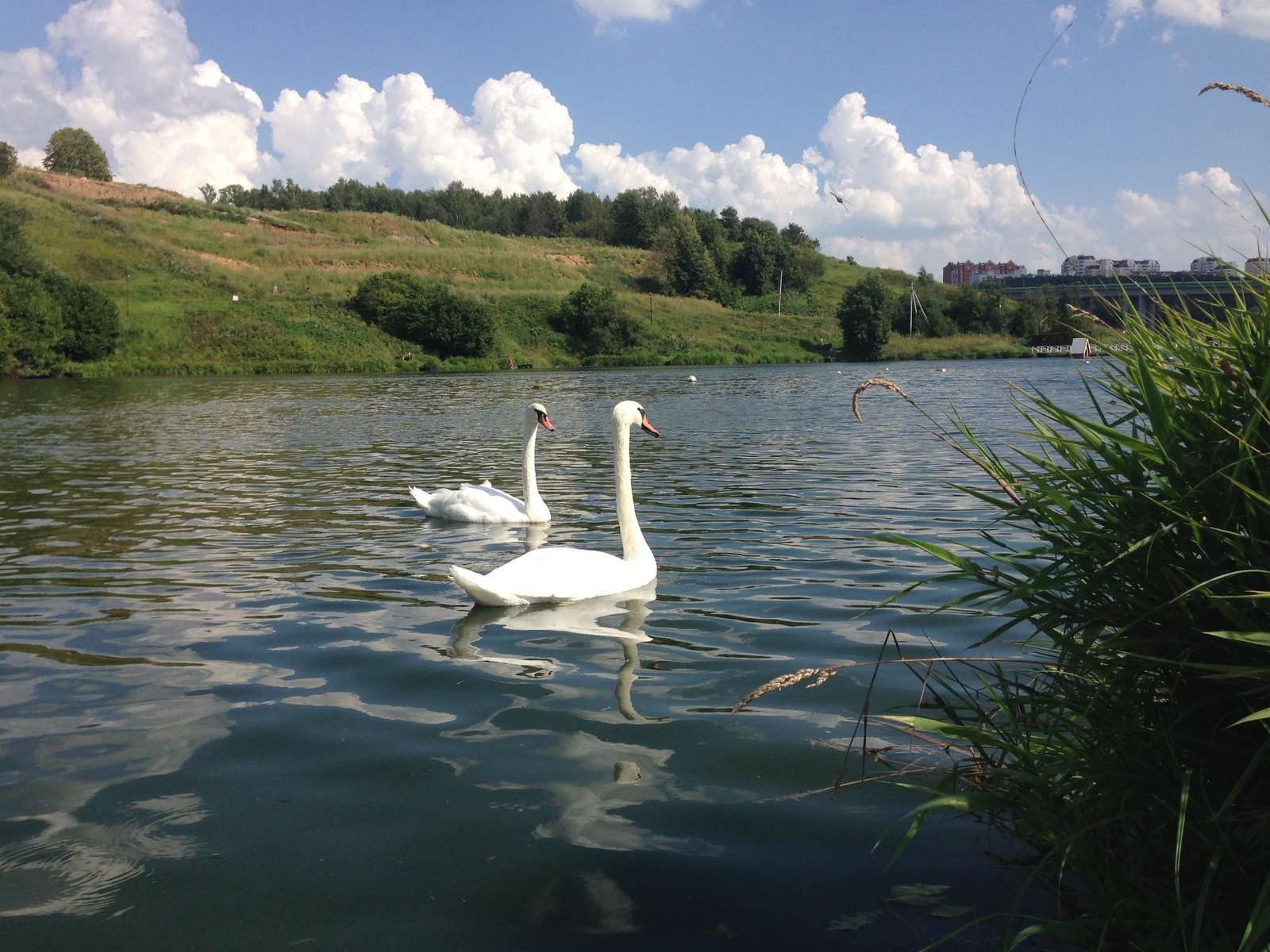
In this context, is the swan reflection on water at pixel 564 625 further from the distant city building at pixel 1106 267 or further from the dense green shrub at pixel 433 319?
the dense green shrub at pixel 433 319

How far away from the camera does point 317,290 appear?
62.7 meters

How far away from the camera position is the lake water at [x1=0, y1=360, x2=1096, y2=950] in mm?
2668

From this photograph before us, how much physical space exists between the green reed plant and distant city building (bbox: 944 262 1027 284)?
280 centimetres

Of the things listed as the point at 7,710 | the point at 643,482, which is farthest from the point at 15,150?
the point at 7,710

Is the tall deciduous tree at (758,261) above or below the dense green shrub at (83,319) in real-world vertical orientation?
above

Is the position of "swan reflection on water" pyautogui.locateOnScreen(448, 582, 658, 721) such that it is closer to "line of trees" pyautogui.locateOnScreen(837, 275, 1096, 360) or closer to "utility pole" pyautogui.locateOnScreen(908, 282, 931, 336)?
"utility pole" pyautogui.locateOnScreen(908, 282, 931, 336)

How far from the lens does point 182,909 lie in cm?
268

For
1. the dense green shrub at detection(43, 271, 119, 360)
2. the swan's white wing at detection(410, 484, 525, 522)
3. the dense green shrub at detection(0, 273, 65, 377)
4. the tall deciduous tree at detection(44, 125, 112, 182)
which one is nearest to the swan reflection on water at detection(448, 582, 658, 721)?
the swan's white wing at detection(410, 484, 525, 522)

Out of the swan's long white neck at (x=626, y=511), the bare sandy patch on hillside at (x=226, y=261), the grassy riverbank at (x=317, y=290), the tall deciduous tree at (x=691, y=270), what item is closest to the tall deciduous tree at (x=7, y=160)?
the grassy riverbank at (x=317, y=290)

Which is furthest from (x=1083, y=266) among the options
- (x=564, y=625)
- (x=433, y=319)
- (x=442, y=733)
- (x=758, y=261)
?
(x=758, y=261)

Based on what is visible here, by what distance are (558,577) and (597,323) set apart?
62.2 meters

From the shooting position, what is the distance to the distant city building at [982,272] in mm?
5287

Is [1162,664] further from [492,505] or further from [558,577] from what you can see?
[492,505]

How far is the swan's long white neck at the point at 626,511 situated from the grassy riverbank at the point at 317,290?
46.5 m
